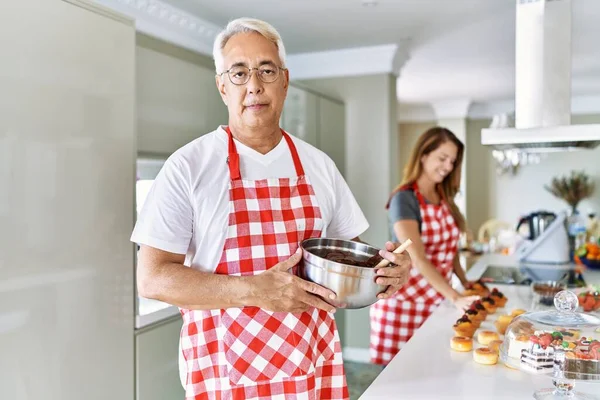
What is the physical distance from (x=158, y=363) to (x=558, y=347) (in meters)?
1.29

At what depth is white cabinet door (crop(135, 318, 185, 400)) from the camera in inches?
72.3

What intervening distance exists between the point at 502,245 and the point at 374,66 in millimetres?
2102

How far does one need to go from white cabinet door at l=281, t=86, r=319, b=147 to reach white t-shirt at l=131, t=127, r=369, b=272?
2078mm

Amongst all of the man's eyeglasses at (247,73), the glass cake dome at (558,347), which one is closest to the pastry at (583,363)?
the glass cake dome at (558,347)

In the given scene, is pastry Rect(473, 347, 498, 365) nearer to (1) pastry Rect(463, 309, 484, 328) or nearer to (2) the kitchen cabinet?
(1) pastry Rect(463, 309, 484, 328)

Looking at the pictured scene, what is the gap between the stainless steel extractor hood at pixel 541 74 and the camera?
2.17 meters

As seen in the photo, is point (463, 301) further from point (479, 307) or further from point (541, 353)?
point (541, 353)

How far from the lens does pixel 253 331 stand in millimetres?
1322

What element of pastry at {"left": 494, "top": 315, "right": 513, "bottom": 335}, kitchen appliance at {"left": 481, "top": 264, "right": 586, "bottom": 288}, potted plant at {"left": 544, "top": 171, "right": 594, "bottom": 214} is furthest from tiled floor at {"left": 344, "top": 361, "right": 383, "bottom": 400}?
potted plant at {"left": 544, "top": 171, "right": 594, "bottom": 214}

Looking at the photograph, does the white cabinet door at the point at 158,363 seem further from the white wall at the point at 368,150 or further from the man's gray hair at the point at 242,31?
the white wall at the point at 368,150

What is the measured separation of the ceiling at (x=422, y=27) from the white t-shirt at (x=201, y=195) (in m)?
1.73

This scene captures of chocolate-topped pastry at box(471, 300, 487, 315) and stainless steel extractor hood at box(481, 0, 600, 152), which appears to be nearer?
chocolate-topped pastry at box(471, 300, 487, 315)

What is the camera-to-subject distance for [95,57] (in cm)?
155

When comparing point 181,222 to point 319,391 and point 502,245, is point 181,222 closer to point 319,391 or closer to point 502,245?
point 319,391
